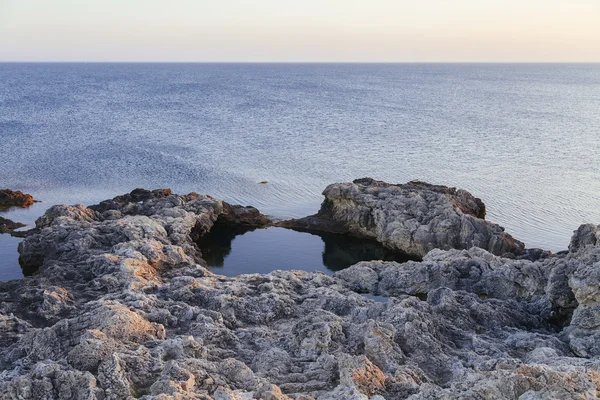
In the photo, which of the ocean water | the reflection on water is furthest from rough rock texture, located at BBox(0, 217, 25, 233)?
the reflection on water

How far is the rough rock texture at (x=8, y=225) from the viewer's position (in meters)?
34.6

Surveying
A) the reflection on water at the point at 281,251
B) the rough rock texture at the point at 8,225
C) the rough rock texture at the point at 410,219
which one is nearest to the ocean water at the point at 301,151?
the rough rock texture at the point at 8,225

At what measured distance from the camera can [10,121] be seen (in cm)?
8038

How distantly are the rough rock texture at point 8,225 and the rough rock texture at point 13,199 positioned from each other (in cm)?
455

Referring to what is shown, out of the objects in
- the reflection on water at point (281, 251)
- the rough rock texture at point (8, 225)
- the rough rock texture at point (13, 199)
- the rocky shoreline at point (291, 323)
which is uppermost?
the rocky shoreline at point (291, 323)

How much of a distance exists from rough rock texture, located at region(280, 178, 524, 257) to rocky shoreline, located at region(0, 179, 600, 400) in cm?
16

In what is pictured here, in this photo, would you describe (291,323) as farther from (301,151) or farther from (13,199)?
(301,151)

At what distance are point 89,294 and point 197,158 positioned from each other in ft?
125

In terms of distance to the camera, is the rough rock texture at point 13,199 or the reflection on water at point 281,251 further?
the rough rock texture at point 13,199

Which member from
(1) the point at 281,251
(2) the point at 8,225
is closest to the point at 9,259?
(2) the point at 8,225

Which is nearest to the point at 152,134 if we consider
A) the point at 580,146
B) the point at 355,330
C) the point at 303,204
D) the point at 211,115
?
the point at 211,115

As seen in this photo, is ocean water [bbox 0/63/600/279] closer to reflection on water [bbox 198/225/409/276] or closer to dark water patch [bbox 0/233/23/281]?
dark water patch [bbox 0/233/23/281]

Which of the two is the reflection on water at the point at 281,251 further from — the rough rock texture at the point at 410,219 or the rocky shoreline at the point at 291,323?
the rocky shoreline at the point at 291,323

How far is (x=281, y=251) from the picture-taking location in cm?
3312
